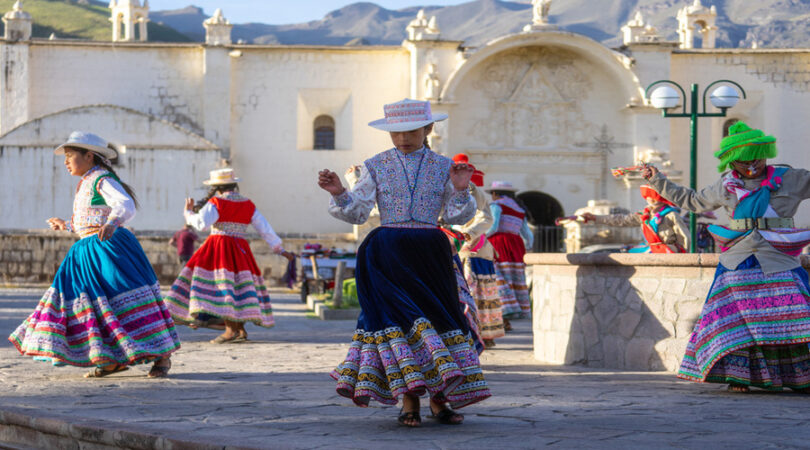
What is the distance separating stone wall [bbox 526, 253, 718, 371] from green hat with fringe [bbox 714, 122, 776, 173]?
3.54 feet

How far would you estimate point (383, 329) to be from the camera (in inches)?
240

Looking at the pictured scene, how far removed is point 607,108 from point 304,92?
8764 mm

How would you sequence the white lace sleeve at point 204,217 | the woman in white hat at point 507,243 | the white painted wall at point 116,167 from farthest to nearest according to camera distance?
the white painted wall at point 116,167 < the woman in white hat at point 507,243 < the white lace sleeve at point 204,217

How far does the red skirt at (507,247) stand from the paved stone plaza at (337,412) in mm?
4115

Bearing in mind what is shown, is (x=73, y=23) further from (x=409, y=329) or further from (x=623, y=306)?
(x=409, y=329)

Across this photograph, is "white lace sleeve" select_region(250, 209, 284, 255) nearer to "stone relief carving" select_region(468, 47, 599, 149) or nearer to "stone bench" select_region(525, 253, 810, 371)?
"stone bench" select_region(525, 253, 810, 371)

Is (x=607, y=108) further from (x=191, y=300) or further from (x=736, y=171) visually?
(x=736, y=171)

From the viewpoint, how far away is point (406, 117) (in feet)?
21.2

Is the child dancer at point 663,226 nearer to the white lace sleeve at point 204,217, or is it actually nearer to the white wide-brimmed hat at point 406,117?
the white lace sleeve at point 204,217

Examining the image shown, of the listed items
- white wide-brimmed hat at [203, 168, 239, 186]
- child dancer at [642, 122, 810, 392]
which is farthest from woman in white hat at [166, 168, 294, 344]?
child dancer at [642, 122, 810, 392]

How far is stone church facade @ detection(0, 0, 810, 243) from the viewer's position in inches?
1352

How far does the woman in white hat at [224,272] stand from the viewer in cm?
1150

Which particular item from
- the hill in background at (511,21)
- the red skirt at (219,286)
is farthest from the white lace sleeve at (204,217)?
the hill in background at (511,21)

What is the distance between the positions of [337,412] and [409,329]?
716mm
